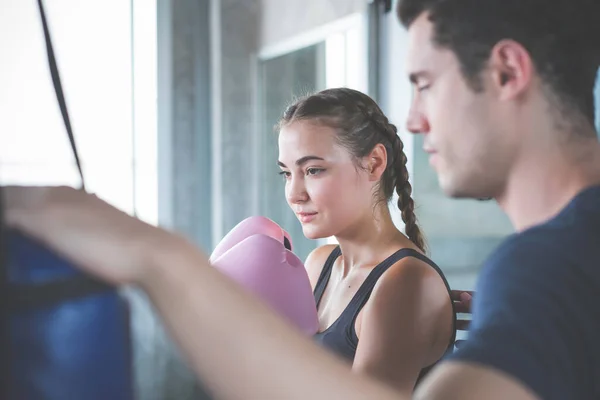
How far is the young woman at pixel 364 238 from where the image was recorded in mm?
879

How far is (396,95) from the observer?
2.33 m

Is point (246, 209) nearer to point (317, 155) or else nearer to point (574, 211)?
point (317, 155)

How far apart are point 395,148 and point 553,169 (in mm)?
695

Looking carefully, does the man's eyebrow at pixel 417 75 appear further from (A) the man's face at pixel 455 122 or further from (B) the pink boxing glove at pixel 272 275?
(B) the pink boxing glove at pixel 272 275

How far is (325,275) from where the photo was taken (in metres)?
1.21

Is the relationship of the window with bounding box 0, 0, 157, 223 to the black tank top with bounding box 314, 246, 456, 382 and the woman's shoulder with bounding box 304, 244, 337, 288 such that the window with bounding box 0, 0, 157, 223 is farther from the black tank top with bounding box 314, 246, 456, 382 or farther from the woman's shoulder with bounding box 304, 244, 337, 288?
the black tank top with bounding box 314, 246, 456, 382

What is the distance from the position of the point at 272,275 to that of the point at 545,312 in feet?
1.59

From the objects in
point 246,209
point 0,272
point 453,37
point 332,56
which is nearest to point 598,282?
Answer: point 453,37

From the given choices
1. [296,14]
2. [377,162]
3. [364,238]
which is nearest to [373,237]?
[364,238]

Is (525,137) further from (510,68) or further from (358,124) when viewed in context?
(358,124)

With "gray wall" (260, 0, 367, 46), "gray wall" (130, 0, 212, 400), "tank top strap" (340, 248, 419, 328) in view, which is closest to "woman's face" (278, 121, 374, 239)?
"tank top strap" (340, 248, 419, 328)

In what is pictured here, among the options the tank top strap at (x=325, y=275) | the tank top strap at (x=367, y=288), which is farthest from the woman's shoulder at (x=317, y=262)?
the tank top strap at (x=367, y=288)

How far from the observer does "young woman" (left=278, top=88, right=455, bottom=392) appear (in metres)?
0.88

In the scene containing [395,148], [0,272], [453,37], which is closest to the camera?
[0,272]
